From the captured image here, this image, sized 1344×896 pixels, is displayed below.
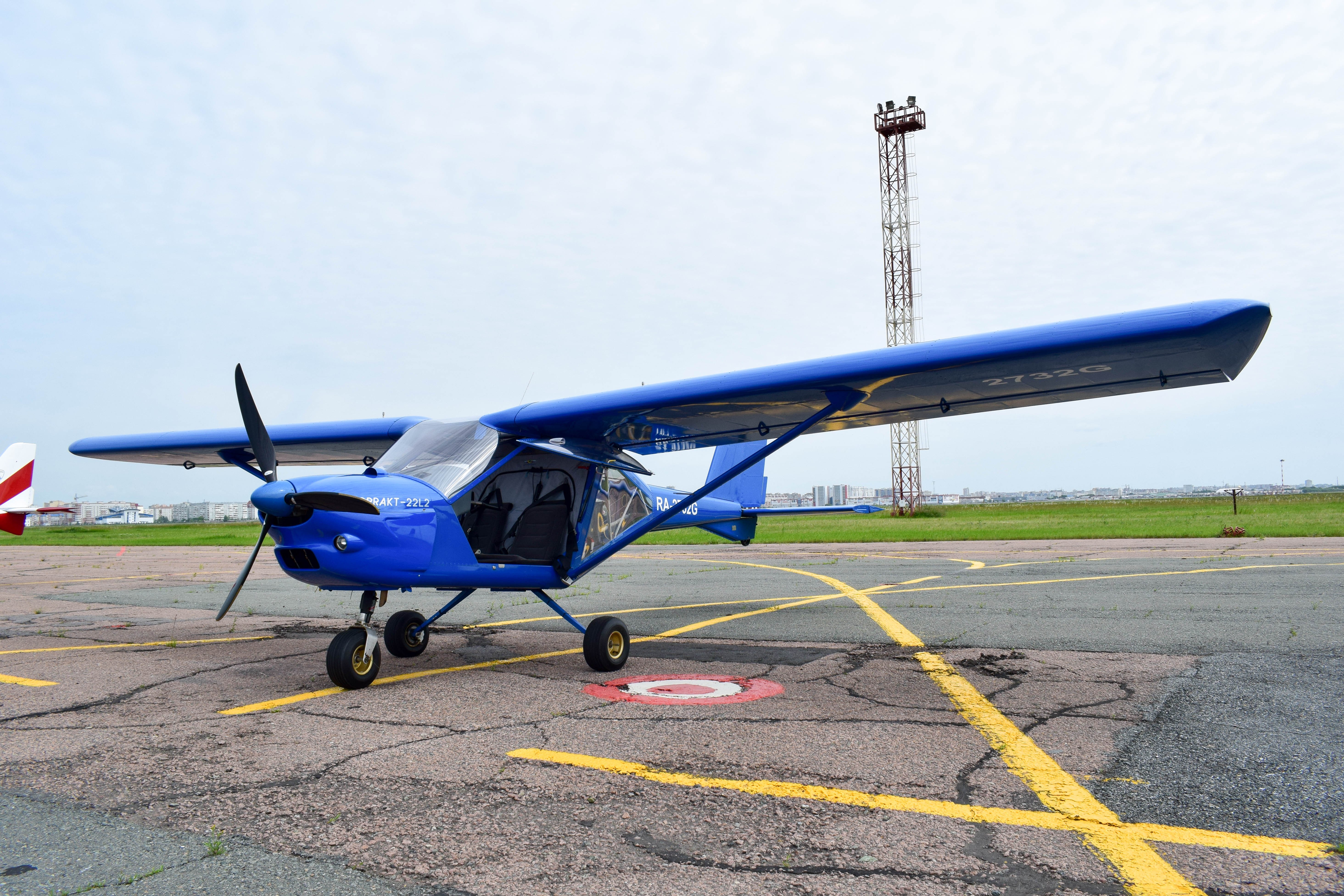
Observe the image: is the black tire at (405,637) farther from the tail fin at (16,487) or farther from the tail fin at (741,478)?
the tail fin at (16,487)

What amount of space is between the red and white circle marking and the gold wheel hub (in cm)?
36

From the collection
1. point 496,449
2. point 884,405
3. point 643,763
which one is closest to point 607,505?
point 496,449

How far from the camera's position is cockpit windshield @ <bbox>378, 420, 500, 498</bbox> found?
651cm

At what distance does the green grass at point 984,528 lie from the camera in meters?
25.4

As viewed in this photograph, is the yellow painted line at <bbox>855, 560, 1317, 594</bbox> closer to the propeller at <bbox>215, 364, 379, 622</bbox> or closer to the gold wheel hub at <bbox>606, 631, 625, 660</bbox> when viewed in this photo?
the gold wheel hub at <bbox>606, 631, 625, 660</bbox>

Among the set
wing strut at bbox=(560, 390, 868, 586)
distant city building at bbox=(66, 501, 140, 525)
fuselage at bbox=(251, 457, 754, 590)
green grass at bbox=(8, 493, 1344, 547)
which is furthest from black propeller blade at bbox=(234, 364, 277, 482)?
distant city building at bbox=(66, 501, 140, 525)

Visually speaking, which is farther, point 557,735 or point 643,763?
point 557,735

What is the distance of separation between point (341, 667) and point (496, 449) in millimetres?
2278

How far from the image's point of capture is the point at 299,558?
5.52m

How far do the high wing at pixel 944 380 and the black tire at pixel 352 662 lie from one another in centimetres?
224

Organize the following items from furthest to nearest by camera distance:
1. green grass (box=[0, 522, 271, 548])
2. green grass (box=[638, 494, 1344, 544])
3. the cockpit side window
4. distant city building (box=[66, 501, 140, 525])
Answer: distant city building (box=[66, 501, 140, 525]) → green grass (box=[0, 522, 271, 548]) → green grass (box=[638, 494, 1344, 544]) → the cockpit side window

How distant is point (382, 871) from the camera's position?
276 cm

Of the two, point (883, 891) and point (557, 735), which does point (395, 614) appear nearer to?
point (557, 735)

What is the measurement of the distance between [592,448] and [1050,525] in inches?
1150
